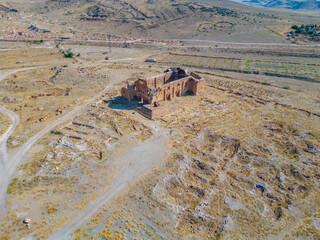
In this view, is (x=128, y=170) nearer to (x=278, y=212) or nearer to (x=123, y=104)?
(x=278, y=212)

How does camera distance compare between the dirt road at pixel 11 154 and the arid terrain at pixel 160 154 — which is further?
the dirt road at pixel 11 154

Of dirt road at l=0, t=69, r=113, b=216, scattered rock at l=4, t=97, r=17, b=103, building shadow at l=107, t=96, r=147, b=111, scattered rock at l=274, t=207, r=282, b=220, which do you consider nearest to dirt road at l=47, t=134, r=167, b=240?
dirt road at l=0, t=69, r=113, b=216

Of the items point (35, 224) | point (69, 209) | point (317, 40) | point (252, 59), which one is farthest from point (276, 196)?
point (317, 40)

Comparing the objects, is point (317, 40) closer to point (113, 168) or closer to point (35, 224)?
point (113, 168)

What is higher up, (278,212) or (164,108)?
(164,108)

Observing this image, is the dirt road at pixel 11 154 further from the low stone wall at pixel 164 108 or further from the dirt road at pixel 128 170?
the low stone wall at pixel 164 108

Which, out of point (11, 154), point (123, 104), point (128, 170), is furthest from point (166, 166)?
point (11, 154)

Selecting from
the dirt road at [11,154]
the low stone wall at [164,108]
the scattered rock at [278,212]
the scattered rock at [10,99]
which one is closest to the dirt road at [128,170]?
the low stone wall at [164,108]
